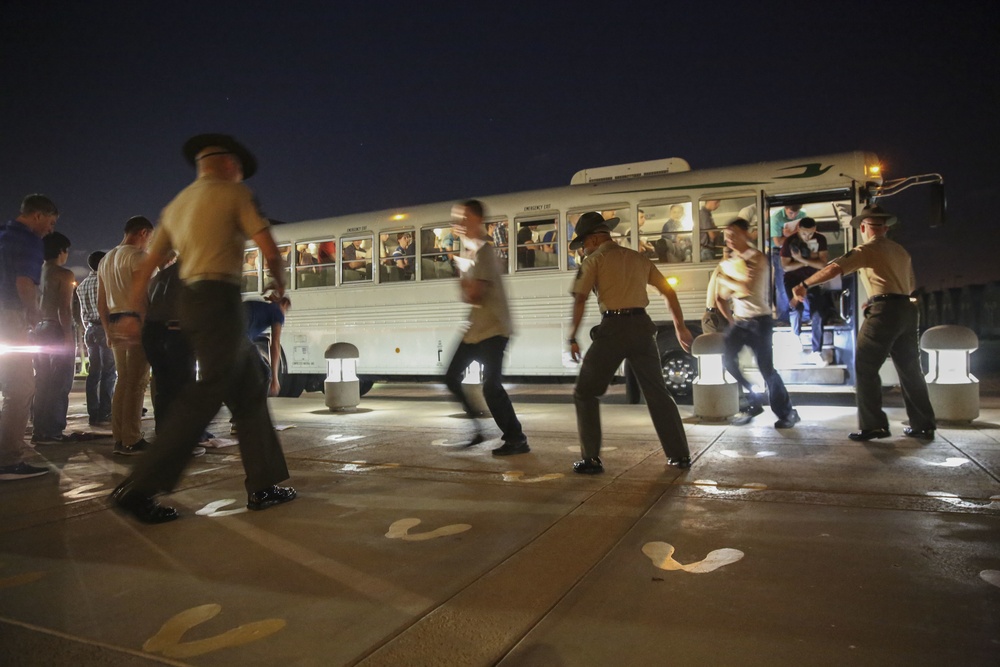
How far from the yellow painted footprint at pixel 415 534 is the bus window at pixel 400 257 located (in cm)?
813

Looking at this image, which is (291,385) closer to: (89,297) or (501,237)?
(501,237)

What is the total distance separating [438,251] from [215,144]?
287 inches

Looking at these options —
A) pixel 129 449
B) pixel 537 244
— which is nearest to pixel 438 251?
pixel 537 244

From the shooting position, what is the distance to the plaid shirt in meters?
7.32

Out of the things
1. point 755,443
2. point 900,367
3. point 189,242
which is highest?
point 189,242

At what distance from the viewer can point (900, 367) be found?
5.62 meters

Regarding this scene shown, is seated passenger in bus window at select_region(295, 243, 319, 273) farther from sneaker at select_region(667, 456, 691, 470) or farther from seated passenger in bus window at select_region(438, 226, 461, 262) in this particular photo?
sneaker at select_region(667, 456, 691, 470)

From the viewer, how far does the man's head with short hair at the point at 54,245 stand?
20.7 ft

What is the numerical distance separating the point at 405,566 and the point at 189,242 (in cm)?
199

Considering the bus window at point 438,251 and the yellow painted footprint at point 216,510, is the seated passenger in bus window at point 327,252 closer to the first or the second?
the bus window at point 438,251

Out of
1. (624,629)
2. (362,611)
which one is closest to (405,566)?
(362,611)

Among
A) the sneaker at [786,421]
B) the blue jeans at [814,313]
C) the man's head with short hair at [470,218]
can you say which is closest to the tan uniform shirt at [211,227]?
the man's head with short hair at [470,218]

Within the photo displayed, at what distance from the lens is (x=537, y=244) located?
1029cm

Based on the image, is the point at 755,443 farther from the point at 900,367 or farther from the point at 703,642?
the point at 703,642
